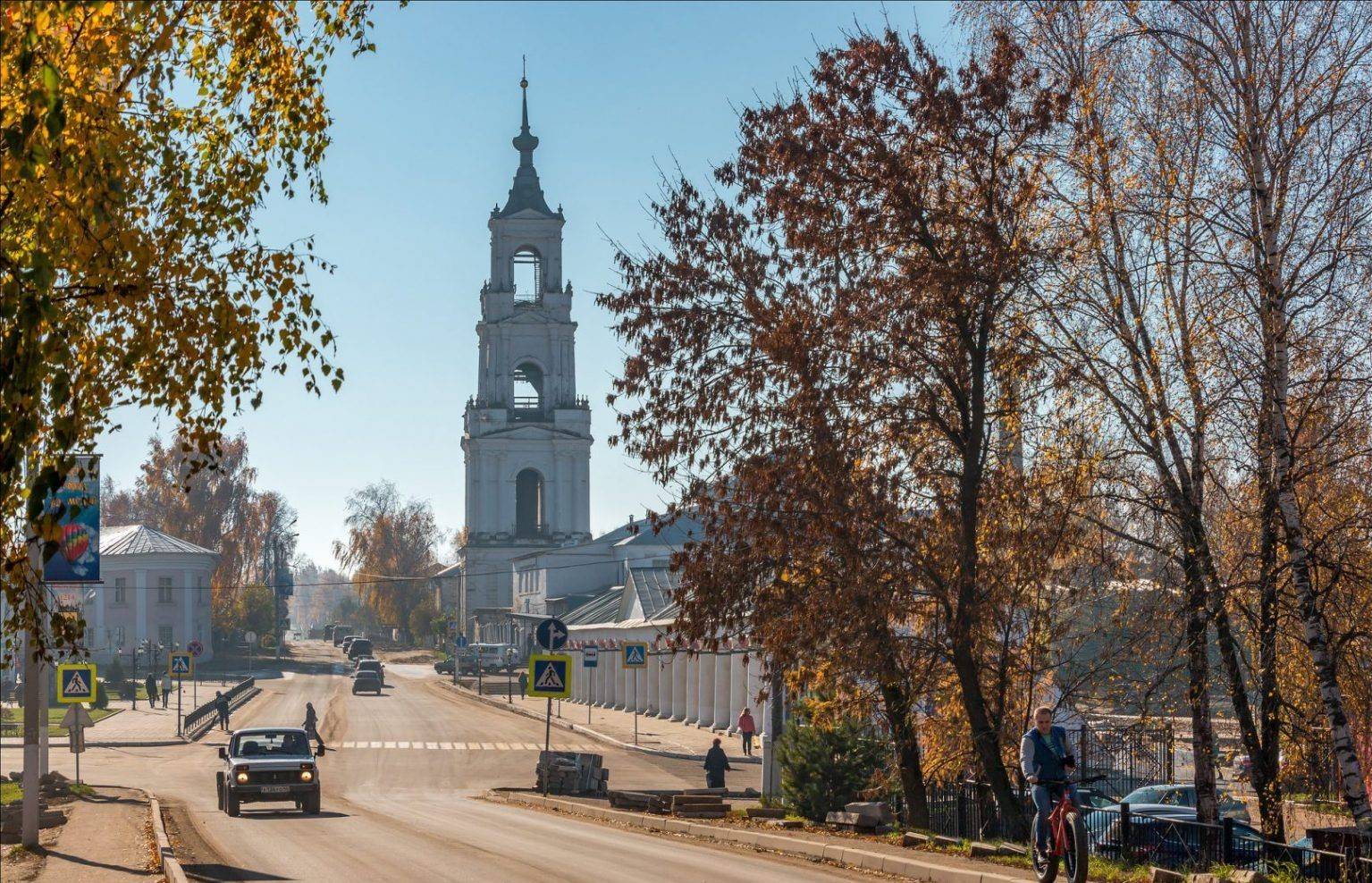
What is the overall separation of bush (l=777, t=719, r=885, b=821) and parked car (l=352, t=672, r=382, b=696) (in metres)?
55.2

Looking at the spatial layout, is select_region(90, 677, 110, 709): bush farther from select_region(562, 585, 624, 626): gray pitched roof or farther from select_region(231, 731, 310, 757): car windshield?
select_region(231, 731, 310, 757): car windshield

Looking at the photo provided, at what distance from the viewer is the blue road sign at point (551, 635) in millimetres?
28797

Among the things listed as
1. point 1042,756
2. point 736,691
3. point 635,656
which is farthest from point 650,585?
point 1042,756

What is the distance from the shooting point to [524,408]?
115 meters

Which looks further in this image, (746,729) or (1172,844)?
(746,729)

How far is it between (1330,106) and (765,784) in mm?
18191

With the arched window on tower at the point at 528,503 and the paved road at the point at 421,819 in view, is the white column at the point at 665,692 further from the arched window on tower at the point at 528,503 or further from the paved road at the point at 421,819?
the arched window on tower at the point at 528,503

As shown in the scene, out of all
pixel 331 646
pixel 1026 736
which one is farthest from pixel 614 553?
pixel 1026 736

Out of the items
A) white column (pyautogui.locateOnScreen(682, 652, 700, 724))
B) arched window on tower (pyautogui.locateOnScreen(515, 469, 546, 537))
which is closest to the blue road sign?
white column (pyautogui.locateOnScreen(682, 652, 700, 724))

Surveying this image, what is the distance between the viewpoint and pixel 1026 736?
44.4 feet

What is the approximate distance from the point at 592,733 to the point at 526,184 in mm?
64776

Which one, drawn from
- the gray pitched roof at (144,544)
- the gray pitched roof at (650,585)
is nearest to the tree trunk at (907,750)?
the gray pitched roof at (650,585)

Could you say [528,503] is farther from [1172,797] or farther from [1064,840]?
[1064,840]

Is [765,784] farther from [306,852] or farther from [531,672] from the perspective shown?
[306,852]
